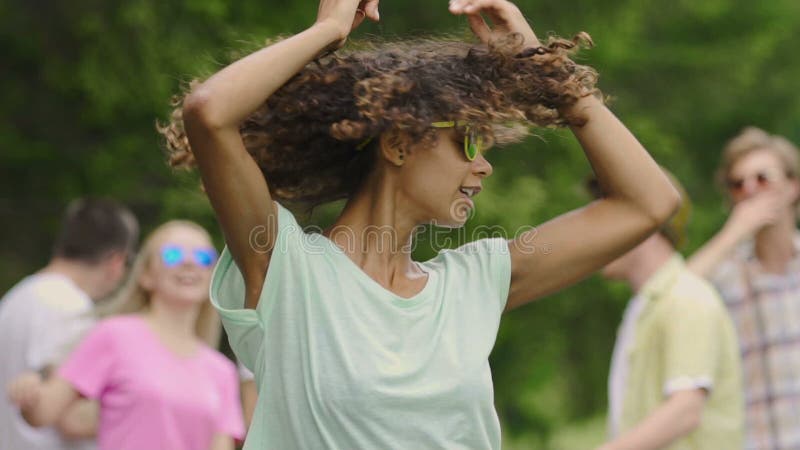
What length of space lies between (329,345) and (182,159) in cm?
57

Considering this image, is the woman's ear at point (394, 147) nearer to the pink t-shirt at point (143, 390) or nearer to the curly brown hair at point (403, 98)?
the curly brown hair at point (403, 98)

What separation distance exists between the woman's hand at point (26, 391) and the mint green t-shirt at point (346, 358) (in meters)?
2.55

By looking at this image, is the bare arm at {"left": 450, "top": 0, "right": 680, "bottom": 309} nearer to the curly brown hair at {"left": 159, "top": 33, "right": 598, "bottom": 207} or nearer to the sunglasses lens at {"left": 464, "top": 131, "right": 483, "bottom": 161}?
the curly brown hair at {"left": 159, "top": 33, "right": 598, "bottom": 207}

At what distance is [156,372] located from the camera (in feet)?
17.6

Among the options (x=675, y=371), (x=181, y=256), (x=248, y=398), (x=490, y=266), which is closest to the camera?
(x=490, y=266)

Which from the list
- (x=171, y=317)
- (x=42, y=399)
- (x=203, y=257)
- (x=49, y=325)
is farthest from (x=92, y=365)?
(x=203, y=257)

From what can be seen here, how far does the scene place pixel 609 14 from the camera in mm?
10641

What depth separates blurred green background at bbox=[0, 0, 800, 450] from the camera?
9844mm

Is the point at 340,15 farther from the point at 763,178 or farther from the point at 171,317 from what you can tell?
the point at 763,178

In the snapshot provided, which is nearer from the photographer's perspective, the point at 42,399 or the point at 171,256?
the point at 42,399

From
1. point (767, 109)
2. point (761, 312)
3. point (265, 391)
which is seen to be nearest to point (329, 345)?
point (265, 391)

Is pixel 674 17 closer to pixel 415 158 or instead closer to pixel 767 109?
pixel 767 109

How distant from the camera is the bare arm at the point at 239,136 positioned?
2719 millimetres

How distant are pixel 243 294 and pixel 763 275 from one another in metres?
3.50
